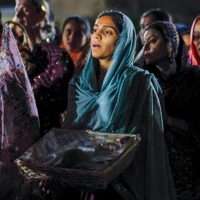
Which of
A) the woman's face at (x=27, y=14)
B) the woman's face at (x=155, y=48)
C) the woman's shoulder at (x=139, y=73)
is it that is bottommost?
the woman's shoulder at (x=139, y=73)

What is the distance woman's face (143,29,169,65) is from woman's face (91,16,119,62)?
39 cm

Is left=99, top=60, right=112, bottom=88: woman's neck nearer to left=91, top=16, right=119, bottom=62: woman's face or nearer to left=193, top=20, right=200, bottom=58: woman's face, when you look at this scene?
left=91, top=16, right=119, bottom=62: woman's face

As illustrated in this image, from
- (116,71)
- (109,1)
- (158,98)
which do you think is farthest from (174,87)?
(109,1)

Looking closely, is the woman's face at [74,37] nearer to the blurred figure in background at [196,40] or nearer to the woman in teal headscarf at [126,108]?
the blurred figure in background at [196,40]

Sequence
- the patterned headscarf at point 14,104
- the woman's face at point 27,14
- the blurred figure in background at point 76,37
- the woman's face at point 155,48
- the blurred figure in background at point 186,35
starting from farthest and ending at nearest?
the blurred figure in background at point 76,37 → the blurred figure in background at point 186,35 → the woman's face at point 27,14 → the woman's face at point 155,48 → the patterned headscarf at point 14,104

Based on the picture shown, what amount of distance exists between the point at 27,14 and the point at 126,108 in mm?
1342

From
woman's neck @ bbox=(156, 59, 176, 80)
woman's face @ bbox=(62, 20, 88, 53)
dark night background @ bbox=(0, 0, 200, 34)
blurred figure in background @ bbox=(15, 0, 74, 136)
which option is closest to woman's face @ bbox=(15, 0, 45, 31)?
blurred figure in background @ bbox=(15, 0, 74, 136)

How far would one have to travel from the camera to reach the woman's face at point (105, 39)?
1643 millimetres

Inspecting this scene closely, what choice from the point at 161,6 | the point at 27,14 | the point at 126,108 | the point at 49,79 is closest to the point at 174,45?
the point at 126,108

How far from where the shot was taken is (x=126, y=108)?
1531 millimetres

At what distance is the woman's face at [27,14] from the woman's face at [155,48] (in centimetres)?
96

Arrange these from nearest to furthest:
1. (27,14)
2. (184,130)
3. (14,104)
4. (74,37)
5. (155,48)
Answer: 1. (14,104)
2. (184,130)
3. (155,48)
4. (27,14)
5. (74,37)

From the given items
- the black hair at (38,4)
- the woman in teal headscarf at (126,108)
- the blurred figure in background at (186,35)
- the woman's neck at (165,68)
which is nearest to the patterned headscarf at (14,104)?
the woman in teal headscarf at (126,108)

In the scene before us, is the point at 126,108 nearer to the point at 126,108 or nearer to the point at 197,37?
the point at 126,108
